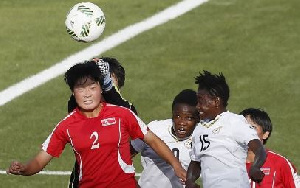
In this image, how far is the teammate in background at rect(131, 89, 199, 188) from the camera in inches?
425

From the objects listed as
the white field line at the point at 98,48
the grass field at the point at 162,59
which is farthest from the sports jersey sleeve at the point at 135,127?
the white field line at the point at 98,48

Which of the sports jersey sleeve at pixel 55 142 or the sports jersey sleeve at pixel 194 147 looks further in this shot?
the sports jersey sleeve at pixel 194 147

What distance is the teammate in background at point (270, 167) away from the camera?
10.7 m

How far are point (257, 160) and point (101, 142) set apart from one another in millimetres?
1481

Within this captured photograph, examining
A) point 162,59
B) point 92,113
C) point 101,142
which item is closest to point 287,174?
point 101,142

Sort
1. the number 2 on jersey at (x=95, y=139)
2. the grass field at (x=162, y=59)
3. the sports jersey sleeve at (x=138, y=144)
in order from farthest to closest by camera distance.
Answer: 1. the grass field at (x=162, y=59)
2. the sports jersey sleeve at (x=138, y=144)
3. the number 2 on jersey at (x=95, y=139)

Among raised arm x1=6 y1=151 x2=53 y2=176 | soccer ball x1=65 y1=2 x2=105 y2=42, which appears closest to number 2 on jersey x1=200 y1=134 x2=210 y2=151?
raised arm x1=6 y1=151 x2=53 y2=176

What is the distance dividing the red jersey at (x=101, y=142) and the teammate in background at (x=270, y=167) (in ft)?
4.74

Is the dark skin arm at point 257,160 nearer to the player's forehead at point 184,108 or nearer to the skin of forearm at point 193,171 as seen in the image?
the skin of forearm at point 193,171

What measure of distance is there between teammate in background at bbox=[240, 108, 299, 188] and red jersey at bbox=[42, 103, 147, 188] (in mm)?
1443

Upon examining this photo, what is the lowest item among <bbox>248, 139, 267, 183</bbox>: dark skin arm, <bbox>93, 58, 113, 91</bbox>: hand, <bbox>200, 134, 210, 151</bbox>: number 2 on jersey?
<bbox>248, 139, 267, 183</bbox>: dark skin arm

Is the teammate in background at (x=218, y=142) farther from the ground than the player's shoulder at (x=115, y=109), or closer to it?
closer to it

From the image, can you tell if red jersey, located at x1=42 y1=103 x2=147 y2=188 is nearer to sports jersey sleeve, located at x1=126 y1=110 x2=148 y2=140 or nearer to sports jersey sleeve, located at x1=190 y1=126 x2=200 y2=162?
sports jersey sleeve, located at x1=126 y1=110 x2=148 y2=140

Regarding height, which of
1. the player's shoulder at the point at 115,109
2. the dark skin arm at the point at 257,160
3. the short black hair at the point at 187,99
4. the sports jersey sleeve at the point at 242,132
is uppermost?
the player's shoulder at the point at 115,109
